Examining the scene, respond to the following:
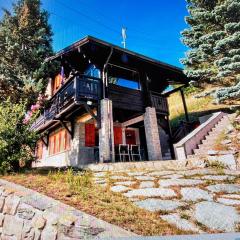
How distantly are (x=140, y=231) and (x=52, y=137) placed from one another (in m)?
→ 15.4

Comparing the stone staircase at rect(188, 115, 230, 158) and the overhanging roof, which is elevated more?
the overhanging roof

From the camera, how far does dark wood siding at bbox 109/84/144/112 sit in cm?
1324

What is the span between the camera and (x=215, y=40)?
38.3 feet

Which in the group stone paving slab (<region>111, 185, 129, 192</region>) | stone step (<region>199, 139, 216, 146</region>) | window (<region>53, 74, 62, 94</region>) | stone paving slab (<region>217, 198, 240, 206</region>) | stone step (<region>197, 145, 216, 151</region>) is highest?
window (<region>53, 74, 62, 94</region>)

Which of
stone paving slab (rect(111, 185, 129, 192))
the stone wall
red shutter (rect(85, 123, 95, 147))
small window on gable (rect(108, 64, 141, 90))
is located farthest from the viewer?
small window on gable (rect(108, 64, 141, 90))

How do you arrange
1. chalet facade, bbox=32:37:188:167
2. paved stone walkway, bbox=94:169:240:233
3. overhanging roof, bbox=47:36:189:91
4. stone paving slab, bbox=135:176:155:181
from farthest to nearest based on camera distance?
1. overhanging roof, bbox=47:36:189:91
2. chalet facade, bbox=32:37:188:167
3. stone paving slab, bbox=135:176:155:181
4. paved stone walkway, bbox=94:169:240:233

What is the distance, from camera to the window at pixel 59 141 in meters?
15.6

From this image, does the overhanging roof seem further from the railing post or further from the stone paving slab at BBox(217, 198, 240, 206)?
the stone paving slab at BBox(217, 198, 240, 206)

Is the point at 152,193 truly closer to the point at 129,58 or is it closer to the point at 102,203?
the point at 102,203

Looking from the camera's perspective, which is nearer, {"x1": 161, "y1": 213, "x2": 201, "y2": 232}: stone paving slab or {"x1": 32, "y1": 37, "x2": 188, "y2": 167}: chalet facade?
{"x1": 161, "y1": 213, "x2": 201, "y2": 232}: stone paving slab

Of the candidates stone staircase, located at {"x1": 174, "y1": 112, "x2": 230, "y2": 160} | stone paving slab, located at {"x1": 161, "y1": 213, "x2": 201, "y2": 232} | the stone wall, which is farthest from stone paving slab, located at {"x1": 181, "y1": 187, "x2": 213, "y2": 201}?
stone staircase, located at {"x1": 174, "y1": 112, "x2": 230, "y2": 160}

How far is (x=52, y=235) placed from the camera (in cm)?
414

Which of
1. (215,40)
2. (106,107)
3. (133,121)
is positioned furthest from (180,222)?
(133,121)

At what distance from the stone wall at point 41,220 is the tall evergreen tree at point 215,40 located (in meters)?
8.51
